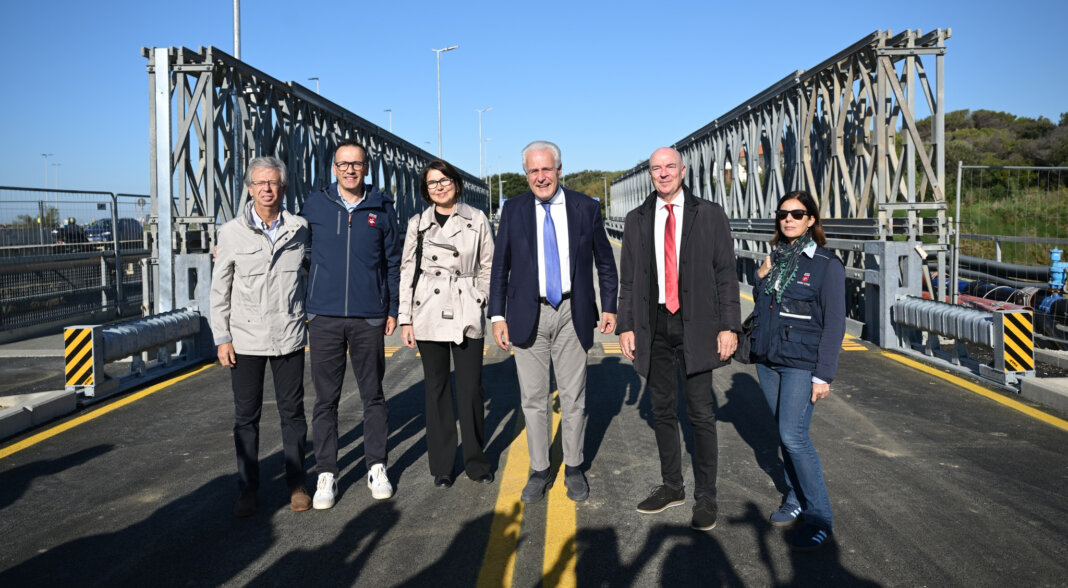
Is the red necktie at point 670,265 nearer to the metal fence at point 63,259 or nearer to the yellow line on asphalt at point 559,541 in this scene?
the yellow line on asphalt at point 559,541

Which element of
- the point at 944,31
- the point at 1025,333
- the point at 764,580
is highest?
the point at 944,31

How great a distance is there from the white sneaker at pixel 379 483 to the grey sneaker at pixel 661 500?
139 cm

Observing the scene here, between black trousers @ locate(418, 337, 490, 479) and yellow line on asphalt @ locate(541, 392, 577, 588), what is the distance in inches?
21.2

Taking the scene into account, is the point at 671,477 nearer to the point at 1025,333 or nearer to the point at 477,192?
the point at 1025,333

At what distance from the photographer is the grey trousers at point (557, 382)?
447 centimetres

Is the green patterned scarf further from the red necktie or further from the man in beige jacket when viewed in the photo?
the man in beige jacket

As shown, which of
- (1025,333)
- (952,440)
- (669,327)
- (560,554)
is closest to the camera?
(560,554)

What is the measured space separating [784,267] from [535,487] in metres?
1.77

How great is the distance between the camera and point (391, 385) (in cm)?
775

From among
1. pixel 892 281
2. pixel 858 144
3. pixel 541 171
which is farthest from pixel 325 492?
pixel 858 144

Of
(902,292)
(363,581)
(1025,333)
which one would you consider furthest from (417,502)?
(902,292)

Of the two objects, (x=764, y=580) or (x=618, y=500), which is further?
(x=618, y=500)

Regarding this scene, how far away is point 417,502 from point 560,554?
1075 millimetres

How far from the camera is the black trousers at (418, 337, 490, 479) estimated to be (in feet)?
15.5
